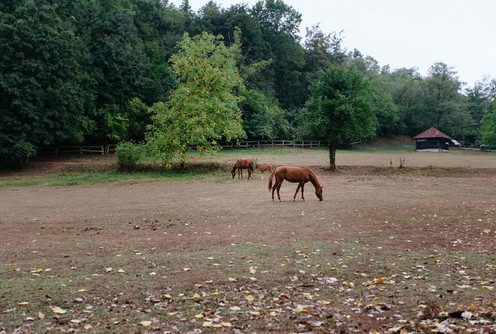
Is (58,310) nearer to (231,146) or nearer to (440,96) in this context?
(231,146)

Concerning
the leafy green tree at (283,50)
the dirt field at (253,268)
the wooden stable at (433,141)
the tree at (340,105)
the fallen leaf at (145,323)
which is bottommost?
the dirt field at (253,268)

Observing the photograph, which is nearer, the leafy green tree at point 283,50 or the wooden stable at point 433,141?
the wooden stable at point 433,141

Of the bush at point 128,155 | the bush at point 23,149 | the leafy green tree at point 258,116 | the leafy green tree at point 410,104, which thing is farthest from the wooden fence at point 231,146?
the leafy green tree at point 410,104

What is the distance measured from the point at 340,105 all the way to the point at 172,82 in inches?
1233

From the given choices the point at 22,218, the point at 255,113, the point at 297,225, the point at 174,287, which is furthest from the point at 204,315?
the point at 255,113

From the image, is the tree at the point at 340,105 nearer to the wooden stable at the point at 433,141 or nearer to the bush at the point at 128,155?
the bush at the point at 128,155

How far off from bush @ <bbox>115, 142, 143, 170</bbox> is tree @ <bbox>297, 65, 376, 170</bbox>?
17.3 metres

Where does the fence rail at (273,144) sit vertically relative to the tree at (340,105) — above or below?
below

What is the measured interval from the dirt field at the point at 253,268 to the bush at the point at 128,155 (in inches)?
837

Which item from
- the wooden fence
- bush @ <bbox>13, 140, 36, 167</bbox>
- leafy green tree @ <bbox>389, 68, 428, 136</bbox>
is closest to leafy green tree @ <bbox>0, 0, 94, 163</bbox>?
bush @ <bbox>13, 140, 36, 167</bbox>

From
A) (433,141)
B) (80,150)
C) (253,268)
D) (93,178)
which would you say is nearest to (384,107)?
(433,141)

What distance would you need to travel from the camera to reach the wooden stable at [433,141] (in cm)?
8088

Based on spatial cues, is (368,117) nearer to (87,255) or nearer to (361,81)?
(361,81)

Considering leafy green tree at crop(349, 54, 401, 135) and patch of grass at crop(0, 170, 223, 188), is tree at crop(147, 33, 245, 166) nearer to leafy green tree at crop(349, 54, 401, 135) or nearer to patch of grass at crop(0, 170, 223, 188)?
patch of grass at crop(0, 170, 223, 188)
